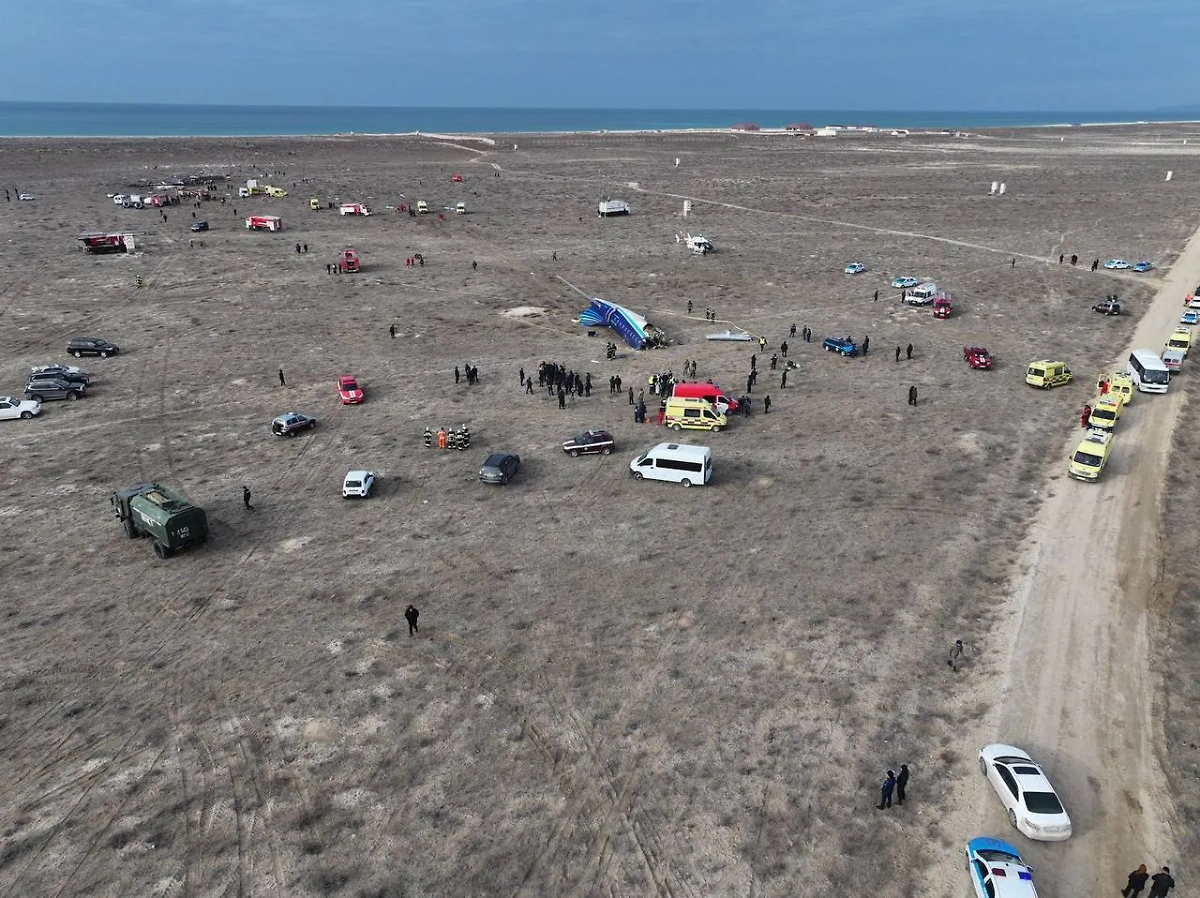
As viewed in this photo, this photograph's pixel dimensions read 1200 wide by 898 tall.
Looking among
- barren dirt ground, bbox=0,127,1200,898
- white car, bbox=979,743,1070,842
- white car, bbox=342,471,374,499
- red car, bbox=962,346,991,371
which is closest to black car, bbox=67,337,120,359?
barren dirt ground, bbox=0,127,1200,898

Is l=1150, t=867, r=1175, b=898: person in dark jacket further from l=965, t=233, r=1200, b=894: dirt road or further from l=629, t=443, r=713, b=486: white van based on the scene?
l=629, t=443, r=713, b=486: white van

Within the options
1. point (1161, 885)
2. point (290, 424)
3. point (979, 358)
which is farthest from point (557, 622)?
point (979, 358)

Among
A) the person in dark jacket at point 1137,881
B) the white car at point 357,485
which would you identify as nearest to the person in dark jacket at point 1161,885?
the person in dark jacket at point 1137,881

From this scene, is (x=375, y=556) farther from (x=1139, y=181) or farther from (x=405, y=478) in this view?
(x=1139, y=181)

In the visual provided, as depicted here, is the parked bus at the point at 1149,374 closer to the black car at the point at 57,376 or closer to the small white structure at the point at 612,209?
the black car at the point at 57,376

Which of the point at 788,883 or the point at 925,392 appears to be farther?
the point at 925,392

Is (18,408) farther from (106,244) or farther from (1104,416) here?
(1104,416)

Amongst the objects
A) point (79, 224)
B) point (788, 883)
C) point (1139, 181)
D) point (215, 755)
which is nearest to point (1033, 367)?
point (788, 883)
